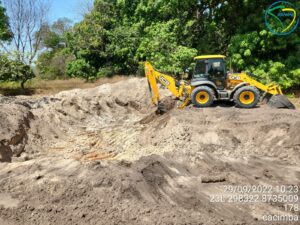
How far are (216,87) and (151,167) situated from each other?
6338mm

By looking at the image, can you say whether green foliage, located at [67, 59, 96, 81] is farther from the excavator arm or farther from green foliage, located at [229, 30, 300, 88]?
the excavator arm

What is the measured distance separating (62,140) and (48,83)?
15629 millimetres

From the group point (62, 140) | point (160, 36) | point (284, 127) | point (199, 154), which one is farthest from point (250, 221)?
point (160, 36)

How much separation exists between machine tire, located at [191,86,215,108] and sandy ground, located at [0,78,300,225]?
39cm

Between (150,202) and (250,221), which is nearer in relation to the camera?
(250,221)

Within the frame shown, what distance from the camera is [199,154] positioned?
780cm

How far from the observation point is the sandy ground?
503 cm

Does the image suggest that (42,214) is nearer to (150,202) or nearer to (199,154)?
(150,202)

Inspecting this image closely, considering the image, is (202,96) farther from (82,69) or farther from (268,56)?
(82,69)

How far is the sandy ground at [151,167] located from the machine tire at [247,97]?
45 cm

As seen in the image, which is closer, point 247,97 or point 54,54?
point 247,97

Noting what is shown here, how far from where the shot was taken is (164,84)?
40.4 ft

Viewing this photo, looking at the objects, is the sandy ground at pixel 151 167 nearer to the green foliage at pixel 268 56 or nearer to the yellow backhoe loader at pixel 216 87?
the yellow backhoe loader at pixel 216 87

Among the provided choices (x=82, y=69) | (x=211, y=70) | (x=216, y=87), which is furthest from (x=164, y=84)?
(x=82, y=69)
